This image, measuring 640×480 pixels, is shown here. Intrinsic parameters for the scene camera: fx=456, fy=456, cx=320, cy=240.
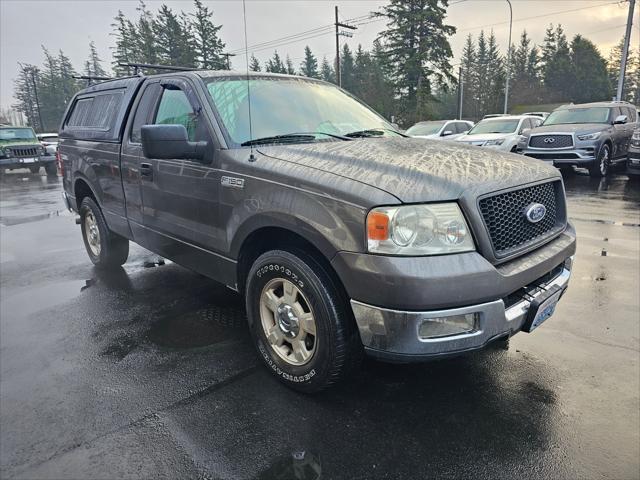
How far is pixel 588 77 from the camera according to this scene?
76.1 metres

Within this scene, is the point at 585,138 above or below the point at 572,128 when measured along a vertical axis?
below

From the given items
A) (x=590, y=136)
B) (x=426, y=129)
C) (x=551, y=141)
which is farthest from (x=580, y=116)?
(x=426, y=129)

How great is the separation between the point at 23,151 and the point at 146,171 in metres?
17.8

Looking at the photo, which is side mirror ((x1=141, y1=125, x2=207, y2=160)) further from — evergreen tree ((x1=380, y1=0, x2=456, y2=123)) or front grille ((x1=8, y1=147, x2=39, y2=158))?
evergreen tree ((x1=380, y1=0, x2=456, y2=123))

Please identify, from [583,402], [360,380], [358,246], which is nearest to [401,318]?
[358,246]

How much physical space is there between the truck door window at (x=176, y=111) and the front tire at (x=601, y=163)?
11326mm

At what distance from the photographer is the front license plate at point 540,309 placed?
246 cm

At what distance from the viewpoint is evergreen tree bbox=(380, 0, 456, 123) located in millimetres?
44500

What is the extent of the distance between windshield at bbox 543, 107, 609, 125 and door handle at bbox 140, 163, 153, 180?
40.5ft

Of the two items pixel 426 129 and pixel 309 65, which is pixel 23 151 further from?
pixel 309 65

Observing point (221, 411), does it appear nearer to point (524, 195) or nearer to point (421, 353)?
point (421, 353)

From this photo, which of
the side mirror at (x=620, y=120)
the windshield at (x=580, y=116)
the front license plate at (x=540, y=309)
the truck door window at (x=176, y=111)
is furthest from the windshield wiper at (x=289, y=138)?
the windshield at (x=580, y=116)

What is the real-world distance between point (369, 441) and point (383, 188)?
51.9 inches

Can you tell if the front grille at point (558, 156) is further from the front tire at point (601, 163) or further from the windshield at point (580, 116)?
the windshield at point (580, 116)
